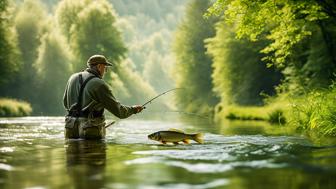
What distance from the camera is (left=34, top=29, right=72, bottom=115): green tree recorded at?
181 ft

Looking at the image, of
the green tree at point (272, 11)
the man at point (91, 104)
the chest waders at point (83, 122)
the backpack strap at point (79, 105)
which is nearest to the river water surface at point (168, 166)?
the chest waders at point (83, 122)

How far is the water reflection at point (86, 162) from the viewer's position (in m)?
6.61

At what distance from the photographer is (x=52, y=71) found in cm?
5569

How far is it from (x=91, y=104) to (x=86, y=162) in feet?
10.5

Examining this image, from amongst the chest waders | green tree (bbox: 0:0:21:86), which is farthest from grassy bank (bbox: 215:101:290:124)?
green tree (bbox: 0:0:21:86)

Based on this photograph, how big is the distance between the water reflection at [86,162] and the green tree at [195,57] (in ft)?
135

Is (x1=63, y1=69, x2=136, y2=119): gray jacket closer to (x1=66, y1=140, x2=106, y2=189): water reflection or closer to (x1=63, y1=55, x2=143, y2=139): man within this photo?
(x1=63, y1=55, x2=143, y2=139): man

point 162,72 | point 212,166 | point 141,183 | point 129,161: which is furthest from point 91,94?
point 162,72

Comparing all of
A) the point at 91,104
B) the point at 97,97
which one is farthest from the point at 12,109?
the point at 97,97

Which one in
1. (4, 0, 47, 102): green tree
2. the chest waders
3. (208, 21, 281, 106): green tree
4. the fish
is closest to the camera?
the fish

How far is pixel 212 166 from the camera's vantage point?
7.68 meters

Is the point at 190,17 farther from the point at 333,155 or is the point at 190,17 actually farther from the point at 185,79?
the point at 333,155

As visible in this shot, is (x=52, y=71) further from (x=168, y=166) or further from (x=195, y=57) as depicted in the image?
(x=168, y=166)

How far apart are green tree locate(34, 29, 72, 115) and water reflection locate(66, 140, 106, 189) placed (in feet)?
144
